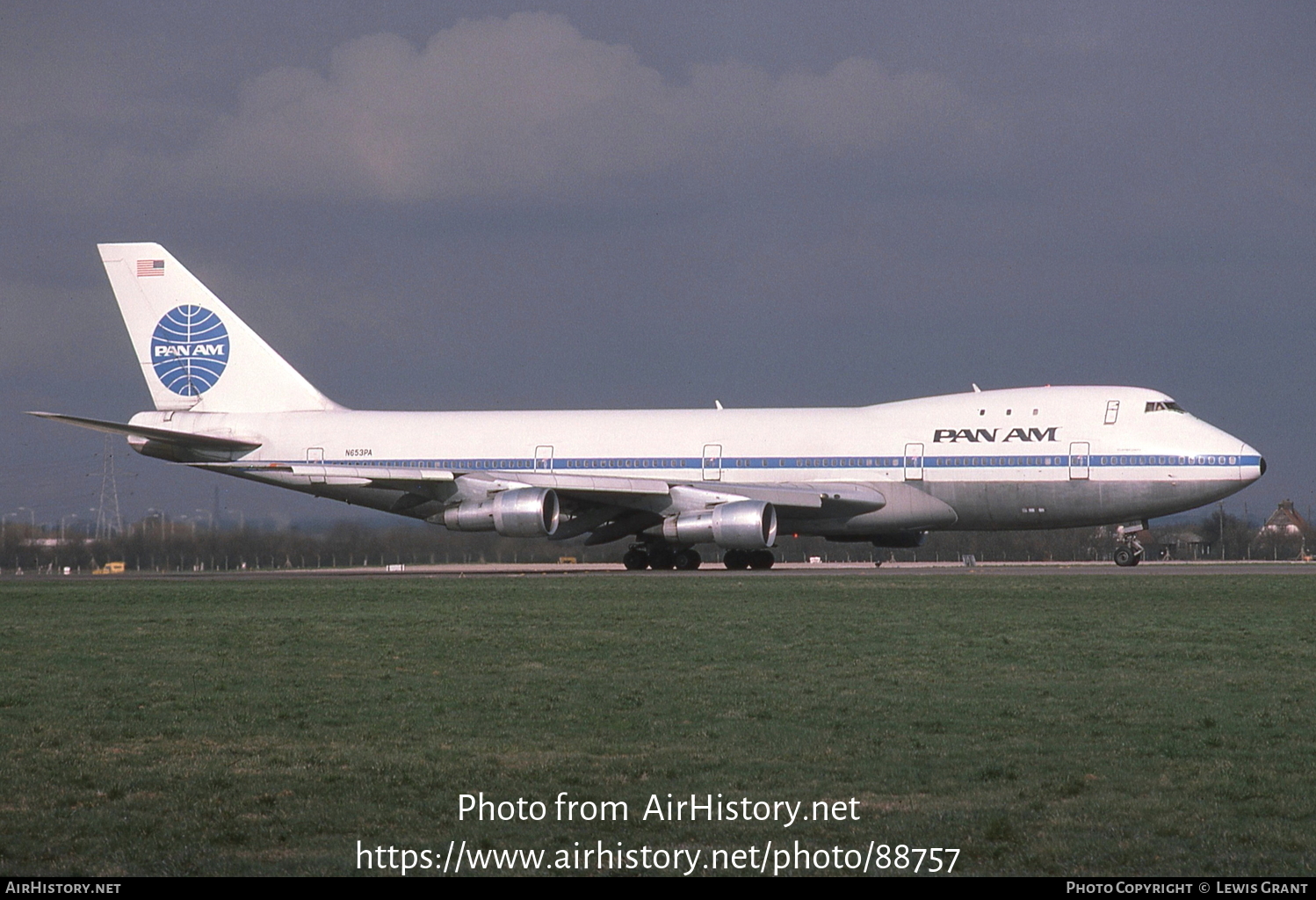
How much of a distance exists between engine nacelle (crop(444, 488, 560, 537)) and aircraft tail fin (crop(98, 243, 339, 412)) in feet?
32.2

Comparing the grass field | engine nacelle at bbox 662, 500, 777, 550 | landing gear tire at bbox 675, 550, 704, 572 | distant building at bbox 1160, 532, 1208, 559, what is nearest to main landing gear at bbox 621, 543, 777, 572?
landing gear tire at bbox 675, 550, 704, 572

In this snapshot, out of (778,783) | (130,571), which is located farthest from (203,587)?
(778,783)

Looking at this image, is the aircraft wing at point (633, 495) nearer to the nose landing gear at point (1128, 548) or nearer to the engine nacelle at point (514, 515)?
the engine nacelle at point (514, 515)

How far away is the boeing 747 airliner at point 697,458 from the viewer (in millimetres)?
36781

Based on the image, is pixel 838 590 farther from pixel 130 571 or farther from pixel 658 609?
pixel 130 571

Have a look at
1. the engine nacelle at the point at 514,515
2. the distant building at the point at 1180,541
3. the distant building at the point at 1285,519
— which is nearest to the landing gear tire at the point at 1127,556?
the engine nacelle at the point at 514,515

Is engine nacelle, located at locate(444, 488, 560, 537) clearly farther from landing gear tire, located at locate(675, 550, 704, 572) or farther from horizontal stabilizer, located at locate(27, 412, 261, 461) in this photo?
horizontal stabilizer, located at locate(27, 412, 261, 461)

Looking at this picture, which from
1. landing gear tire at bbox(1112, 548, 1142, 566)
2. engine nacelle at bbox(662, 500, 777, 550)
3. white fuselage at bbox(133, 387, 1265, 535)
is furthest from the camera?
landing gear tire at bbox(1112, 548, 1142, 566)

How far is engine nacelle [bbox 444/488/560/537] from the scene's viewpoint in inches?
1463

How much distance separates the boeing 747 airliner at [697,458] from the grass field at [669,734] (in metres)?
14.9

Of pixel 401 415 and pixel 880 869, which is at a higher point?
pixel 401 415

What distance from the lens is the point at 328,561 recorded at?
47.7 metres

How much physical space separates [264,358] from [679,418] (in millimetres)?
13945

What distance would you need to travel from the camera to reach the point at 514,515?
37.2 metres
